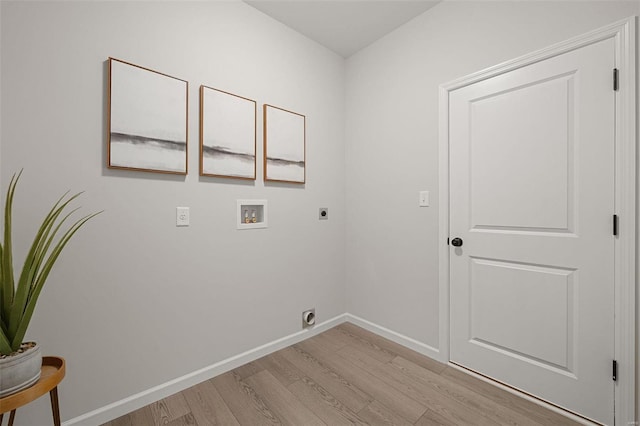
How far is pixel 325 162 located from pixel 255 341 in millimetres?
1611

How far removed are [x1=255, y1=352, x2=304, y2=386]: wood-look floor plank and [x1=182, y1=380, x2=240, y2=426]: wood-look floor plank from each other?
37cm

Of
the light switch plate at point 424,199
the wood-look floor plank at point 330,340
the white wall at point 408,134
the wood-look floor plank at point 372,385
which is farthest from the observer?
the wood-look floor plank at point 330,340

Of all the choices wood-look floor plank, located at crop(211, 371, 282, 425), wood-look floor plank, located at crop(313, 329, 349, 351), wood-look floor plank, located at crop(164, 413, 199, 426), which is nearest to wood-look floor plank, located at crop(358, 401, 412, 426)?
wood-look floor plank, located at crop(211, 371, 282, 425)

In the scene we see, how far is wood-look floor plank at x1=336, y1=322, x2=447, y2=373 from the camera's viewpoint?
1988 millimetres

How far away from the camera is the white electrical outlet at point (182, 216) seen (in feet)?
5.64

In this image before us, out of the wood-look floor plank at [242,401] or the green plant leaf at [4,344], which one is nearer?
the green plant leaf at [4,344]

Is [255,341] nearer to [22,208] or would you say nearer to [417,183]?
[22,208]

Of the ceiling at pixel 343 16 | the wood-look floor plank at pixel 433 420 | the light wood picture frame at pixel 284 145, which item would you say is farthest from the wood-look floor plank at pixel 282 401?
the ceiling at pixel 343 16

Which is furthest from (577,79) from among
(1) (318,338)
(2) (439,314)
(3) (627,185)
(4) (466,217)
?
(1) (318,338)

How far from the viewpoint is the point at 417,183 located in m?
2.17

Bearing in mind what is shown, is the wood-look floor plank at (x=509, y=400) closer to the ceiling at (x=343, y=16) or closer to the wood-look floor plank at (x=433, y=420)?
the wood-look floor plank at (x=433, y=420)

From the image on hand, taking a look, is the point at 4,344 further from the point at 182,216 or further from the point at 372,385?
the point at 372,385

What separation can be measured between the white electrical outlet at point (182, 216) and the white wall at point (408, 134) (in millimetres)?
1494

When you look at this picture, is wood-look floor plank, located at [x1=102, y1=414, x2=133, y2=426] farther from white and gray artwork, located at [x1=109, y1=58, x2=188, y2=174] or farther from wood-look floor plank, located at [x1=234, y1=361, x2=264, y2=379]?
white and gray artwork, located at [x1=109, y1=58, x2=188, y2=174]
